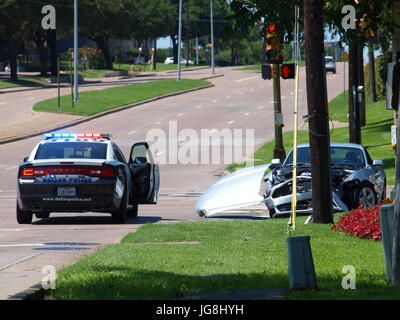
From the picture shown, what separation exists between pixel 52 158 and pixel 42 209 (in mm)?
1013

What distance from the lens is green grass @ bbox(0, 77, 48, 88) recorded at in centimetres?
8040

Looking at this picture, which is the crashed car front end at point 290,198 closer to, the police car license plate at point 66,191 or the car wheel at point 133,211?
the car wheel at point 133,211

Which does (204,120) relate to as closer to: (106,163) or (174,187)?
(174,187)

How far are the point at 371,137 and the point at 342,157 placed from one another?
76.1 feet

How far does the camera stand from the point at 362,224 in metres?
14.8

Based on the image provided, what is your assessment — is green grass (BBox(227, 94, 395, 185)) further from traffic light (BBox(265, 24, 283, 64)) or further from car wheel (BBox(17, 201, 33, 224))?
car wheel (BBox(17, 201, 33, 224))

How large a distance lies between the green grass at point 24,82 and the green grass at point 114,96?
8.91 m

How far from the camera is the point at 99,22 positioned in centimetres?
9125

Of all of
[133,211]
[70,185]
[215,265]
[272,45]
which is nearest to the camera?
[215,265]

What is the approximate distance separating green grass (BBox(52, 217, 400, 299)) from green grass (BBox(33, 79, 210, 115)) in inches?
1687

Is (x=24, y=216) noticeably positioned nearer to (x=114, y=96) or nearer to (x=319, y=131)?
(x=319, y=131)

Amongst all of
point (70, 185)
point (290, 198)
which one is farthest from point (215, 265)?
point (290, 198)

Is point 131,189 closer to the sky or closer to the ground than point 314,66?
closer to the ground

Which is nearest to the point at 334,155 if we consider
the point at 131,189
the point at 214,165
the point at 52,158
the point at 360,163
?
the point at 360,163
